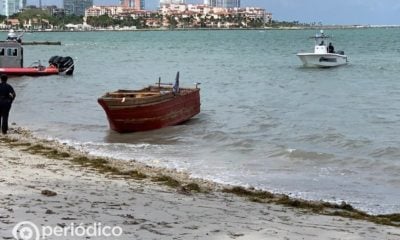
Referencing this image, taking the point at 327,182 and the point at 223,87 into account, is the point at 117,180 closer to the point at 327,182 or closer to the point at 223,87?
the point at 327,182

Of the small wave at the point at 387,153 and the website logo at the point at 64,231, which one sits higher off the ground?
the website logo at the point at 64,231

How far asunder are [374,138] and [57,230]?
45.5 ft

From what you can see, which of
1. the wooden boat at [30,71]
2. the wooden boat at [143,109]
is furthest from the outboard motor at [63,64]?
the wooden boat at [143,109]

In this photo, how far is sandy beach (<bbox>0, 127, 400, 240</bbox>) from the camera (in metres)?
7.93

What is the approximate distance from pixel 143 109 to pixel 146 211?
11.4 metres

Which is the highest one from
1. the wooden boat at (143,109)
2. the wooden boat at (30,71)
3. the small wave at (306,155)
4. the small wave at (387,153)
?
the wooden boat at (143,109)

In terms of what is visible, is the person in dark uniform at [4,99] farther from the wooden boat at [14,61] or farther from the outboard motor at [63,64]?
the outboard motor at [63,64]

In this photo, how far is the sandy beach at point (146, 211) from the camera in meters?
7.93

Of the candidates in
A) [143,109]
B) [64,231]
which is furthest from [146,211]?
[143,109]

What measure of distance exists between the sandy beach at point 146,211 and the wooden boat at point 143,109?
7213 mm

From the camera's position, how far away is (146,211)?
8.99m

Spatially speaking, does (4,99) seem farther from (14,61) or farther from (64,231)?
(14,61)

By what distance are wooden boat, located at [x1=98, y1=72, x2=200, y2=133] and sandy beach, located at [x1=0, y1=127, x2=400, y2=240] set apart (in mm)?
7213

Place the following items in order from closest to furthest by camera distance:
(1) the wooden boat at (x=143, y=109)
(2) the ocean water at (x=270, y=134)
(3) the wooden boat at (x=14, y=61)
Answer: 1. (2) the ocean water at (x=270, y=134)
2. (1) the wooden boat at (x=143, y=109)
3. (3) the wooden boat at (x=14, y=61)
